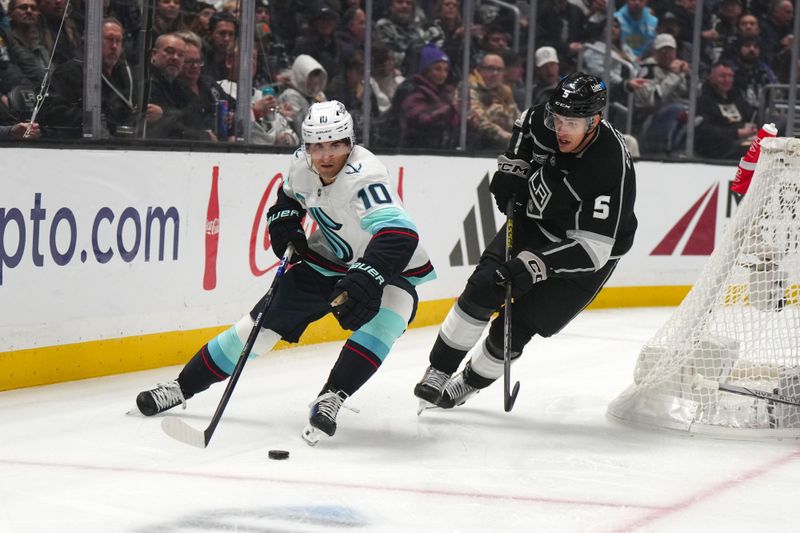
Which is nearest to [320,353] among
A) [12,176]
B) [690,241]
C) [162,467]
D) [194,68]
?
[194,68]

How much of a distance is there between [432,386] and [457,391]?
0.52 feet

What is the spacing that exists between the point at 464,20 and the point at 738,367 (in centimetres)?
337

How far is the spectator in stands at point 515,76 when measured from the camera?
7.12 meters

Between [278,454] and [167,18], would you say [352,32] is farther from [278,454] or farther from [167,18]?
[278,454]

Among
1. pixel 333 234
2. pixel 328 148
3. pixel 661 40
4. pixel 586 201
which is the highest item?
pixel 661 40

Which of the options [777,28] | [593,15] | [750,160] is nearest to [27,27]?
[750,160]

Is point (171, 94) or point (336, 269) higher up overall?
point (171, 94)

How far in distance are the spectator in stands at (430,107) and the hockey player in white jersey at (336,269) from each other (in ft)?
8.62

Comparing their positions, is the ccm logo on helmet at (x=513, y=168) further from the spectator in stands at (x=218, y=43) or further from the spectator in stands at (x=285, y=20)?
the spectator in stands at (x=285, y=20)

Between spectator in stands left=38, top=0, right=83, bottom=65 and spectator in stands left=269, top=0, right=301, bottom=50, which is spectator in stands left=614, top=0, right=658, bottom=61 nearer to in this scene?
spectator in stands left=269, top=0, right=301, bottom=50

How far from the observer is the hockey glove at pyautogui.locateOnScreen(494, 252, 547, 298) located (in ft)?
12.2

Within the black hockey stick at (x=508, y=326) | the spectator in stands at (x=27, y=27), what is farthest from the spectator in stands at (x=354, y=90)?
the black hockey stick at (x=508, y=326)

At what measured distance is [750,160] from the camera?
4234 millimetres

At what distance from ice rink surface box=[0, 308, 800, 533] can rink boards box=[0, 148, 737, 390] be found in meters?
0.16
